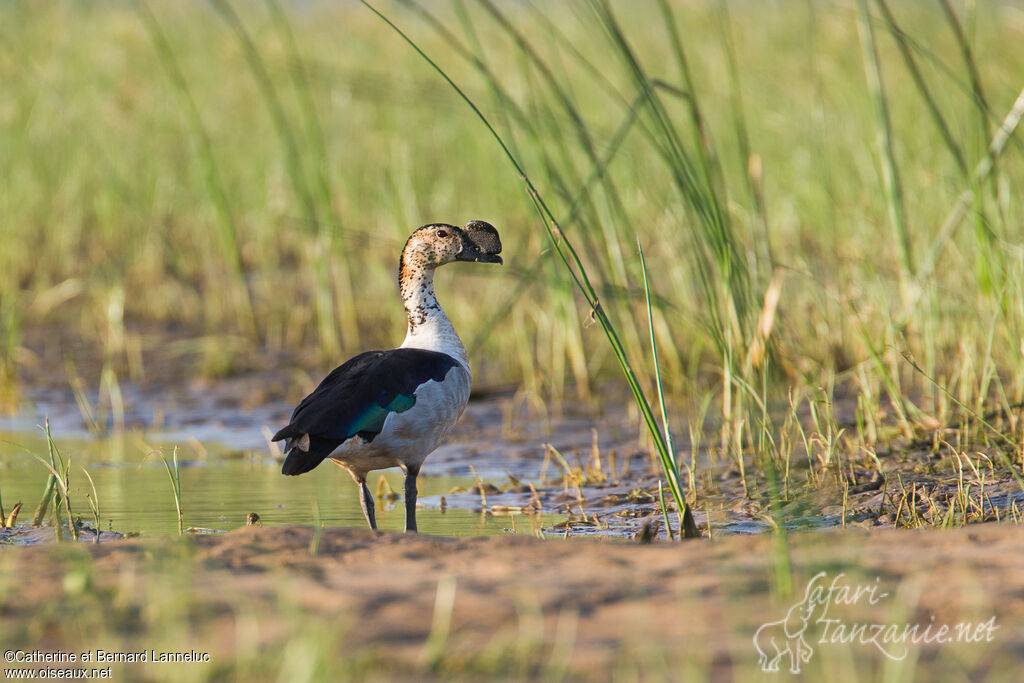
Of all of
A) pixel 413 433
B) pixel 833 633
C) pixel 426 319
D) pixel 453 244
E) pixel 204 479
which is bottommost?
pixel 833 633

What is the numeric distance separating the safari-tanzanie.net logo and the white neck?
236 cm

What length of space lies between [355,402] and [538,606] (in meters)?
1.64

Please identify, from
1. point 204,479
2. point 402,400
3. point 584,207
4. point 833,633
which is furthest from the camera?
point 584,207

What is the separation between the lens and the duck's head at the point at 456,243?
4844 mm

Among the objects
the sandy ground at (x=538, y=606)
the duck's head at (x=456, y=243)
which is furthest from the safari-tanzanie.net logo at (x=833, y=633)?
the duck's head at (x=456, y=243)

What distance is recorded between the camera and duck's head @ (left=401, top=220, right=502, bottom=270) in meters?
4.84

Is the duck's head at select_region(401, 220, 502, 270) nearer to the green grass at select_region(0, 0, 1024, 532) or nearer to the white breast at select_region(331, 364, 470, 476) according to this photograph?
the green grass at select_region(0, 0, 1024, 532)

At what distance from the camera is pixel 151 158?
33.1 ft

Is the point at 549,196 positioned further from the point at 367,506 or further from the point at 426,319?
the point at 367,506

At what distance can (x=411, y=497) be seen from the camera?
171 inches

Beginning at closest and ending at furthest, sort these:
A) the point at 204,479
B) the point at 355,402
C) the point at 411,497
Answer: the point at 355,402
the point at 411,497
the point at 204,479

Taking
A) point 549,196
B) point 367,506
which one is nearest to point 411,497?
point 367,506

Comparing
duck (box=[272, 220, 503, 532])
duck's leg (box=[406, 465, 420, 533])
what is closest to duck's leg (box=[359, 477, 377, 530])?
duck (box=[272, 220, 503, 532])

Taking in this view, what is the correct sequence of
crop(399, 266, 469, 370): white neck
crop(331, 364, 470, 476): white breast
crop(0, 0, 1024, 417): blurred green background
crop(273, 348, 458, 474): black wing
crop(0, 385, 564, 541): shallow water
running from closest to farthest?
crop(273, 348, 458, 474): black wing, crop(331, 364, 470, 476): white breast, crop(0, 385, 564, 541): shallow water, crop(399, 266, 469, 370): white neck, crop(0, 0, 1024, 417): blurred green background
